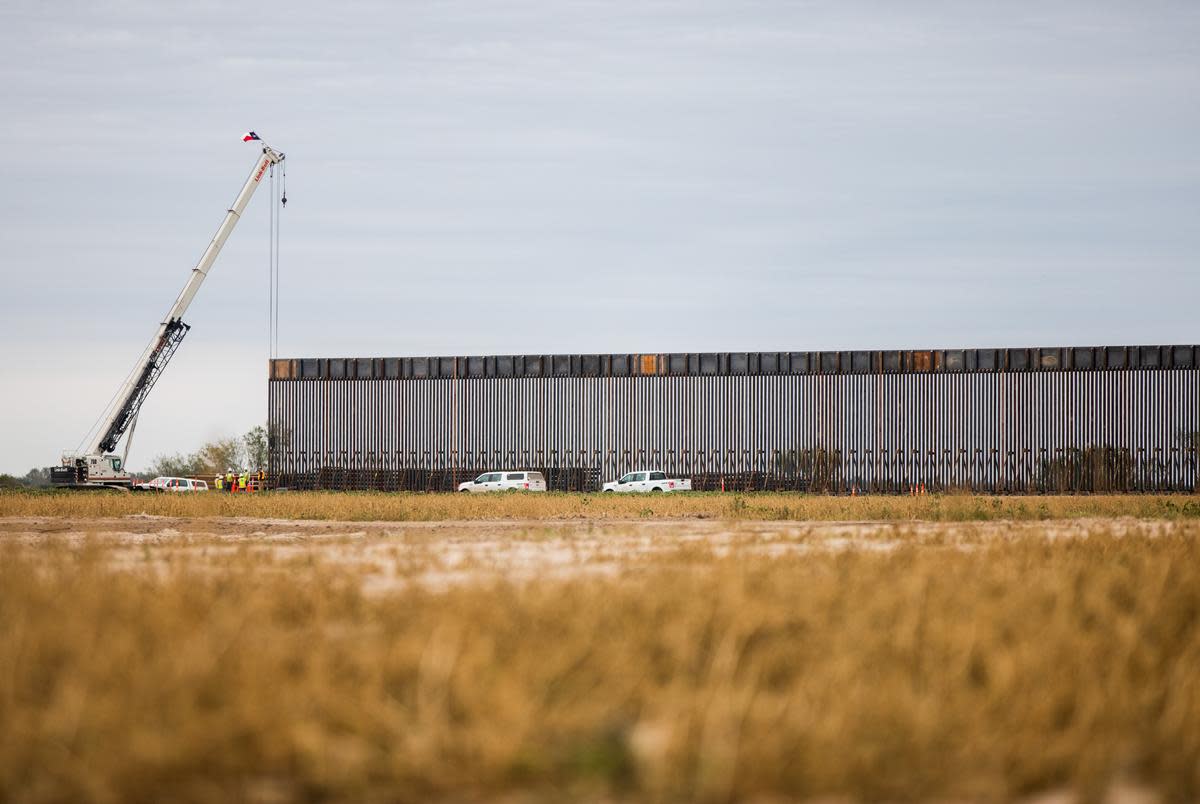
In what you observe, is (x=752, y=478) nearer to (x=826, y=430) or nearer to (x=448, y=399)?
(x=826, y=430)

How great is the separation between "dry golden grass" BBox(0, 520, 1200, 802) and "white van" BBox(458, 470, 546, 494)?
113 feet

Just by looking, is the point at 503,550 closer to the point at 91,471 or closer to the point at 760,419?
the point at 760,419

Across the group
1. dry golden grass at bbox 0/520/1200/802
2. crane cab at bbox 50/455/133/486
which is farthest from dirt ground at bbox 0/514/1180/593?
crane cab at bbox 50/455/133/486

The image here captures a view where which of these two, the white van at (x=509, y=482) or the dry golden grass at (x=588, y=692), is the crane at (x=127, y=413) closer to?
the white van at (x=509, y=482)

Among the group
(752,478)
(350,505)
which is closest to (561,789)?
(350,505)

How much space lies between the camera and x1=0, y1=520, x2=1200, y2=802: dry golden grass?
10.7 ft

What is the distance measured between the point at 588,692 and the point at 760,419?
39.2m

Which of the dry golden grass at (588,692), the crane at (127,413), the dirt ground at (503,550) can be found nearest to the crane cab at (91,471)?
the crane at (127,413)

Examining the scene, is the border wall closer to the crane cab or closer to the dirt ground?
the crane cab

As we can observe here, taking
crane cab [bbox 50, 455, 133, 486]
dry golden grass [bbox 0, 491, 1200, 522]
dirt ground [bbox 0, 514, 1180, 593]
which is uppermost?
crane cab [bbox 50, 455, 133, 486]

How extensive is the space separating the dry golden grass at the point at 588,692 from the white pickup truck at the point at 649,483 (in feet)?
110

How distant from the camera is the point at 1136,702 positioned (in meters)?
4.05

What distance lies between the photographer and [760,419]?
140 ft

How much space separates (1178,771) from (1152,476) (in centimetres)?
3939
